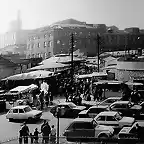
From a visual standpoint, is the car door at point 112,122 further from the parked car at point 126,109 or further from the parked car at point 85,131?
the parked car at point 126,109

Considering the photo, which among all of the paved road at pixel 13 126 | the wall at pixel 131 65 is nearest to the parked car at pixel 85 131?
the paved road at pixel 13 126

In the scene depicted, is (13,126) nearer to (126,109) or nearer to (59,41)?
(126,109)

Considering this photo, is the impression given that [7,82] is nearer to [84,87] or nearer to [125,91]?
[84,87]

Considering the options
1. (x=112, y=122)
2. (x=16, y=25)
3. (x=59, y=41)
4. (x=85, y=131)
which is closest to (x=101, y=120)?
(x=112, y=122)

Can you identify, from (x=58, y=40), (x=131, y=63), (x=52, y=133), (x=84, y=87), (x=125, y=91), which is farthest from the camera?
(x=58, y=40)

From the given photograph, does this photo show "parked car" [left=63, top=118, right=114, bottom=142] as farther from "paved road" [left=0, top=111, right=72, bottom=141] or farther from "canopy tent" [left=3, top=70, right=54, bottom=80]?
"canopy tent" [left=3, top=70, right=54, bottom=80]

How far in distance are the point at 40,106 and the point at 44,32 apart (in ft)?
137

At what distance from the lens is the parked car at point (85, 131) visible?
11727mm

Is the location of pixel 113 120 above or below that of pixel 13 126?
above

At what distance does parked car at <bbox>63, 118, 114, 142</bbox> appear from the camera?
1173 cm

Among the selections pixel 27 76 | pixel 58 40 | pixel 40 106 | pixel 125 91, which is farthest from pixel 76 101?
pixel 58 40

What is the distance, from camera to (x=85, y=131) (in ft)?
39.4

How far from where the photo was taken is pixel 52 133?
11.5m

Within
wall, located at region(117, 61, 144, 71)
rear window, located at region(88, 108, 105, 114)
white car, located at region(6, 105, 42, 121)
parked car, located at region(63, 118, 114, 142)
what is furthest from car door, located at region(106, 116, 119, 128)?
wall, located at region(117, 61, 144, 71)
